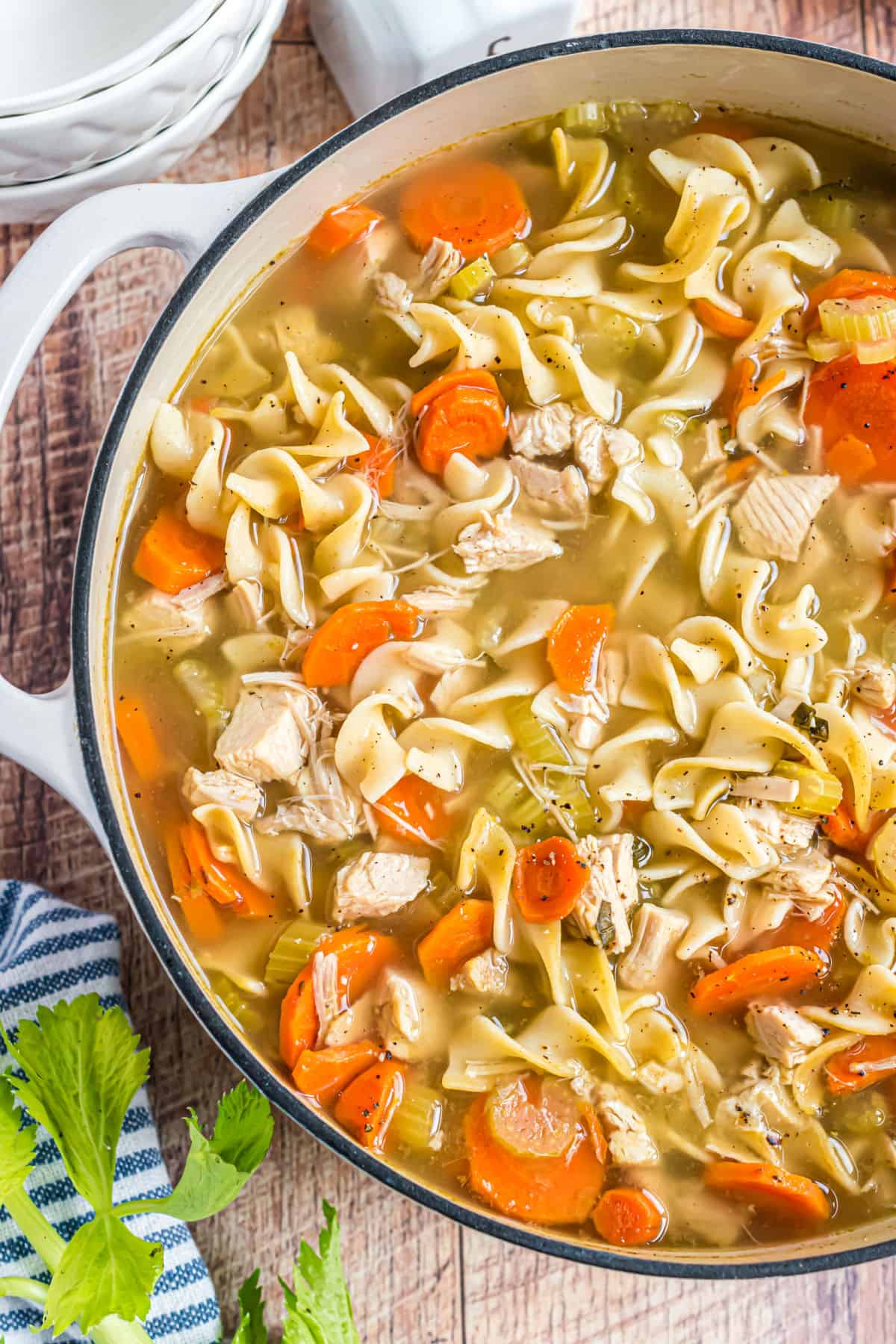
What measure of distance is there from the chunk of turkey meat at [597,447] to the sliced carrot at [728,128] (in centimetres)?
87

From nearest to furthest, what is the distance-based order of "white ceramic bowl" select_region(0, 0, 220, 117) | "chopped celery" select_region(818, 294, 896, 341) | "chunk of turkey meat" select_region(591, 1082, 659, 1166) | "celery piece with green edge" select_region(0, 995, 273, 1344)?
"celery piece with green edge" select_region(0, 995, 273, 1344) → "chunk of turkey meat" select_region(591, 1082, 659, 1166) → "chopped celery" select_region(818, 294, 896, 341) → "white ceramic bowl" select_region(0, 0, 220, 117)

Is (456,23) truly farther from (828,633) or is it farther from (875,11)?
(828,633)

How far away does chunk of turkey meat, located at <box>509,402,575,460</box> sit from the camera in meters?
3.25

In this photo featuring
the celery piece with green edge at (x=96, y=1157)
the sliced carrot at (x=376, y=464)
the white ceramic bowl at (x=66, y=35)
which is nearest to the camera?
the celery piece with green edge at (x=96, y=1157)

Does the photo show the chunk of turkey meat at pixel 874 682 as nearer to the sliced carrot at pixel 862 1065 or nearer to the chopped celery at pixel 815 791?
the chopped celery at pixel 815 791

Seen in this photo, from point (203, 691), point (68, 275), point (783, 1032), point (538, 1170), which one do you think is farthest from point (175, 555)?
point (783, 1032)

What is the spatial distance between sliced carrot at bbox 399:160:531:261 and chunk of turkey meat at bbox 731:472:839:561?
95cm

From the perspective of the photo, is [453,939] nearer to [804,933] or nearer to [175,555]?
[804,933]

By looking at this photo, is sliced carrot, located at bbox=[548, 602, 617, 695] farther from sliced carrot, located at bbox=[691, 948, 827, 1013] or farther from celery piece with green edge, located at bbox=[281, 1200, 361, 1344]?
celery piece with green edge, located at bbox=[281, 1200, 361, 1344]

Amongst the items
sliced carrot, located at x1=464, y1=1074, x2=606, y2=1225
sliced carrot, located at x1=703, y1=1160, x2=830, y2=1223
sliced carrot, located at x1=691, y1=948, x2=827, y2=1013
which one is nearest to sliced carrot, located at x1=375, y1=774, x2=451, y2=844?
sliced carrot, located at x1=464, y1=1074, x2=606, y2=1225

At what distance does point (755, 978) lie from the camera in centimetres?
317

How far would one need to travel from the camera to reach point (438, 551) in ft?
10.8

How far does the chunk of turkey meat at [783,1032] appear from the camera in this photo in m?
3.11

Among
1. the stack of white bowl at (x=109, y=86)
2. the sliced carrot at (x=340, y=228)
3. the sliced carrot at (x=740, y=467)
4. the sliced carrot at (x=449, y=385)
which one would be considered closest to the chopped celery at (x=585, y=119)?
the sliced carrot at (x=340, y=228)
